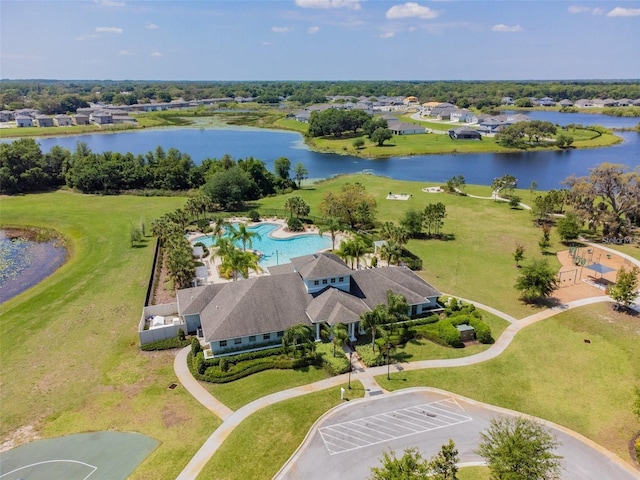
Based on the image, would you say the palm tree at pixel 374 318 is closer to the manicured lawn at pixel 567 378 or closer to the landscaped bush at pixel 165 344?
the manicured lawn at pixel 567 378

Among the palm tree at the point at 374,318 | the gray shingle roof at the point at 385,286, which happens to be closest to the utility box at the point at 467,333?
the gray shingle roof at the point at 385,286

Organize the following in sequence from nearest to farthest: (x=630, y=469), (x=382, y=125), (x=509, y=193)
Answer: (x=630, y=469)
(x=509, y=193)
(x=382, y=125)

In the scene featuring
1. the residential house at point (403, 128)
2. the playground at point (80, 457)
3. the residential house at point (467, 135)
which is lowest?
the playground at point (80, 457)

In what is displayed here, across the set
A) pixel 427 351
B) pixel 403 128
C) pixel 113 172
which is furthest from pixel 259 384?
pixel 403 128

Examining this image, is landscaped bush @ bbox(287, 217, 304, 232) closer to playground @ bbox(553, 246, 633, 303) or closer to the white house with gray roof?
the white house with gray roof

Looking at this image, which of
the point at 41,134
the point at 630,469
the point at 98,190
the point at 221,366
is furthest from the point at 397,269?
the point at 41,134

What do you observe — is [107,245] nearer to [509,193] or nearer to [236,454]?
[236,454]
